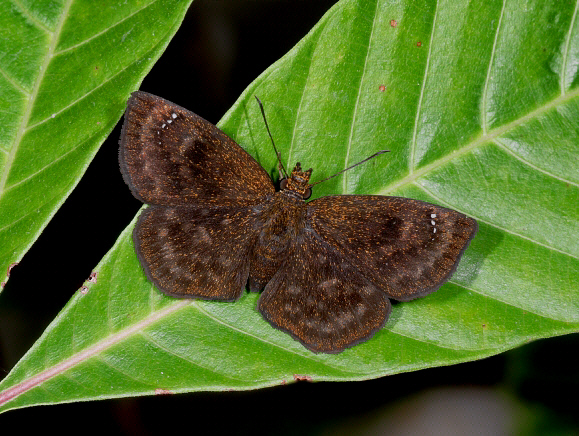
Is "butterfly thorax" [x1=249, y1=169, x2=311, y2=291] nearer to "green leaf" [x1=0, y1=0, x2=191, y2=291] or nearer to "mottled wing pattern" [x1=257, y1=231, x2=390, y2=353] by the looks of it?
"mottled wing pattern" [x1=257, y1=231, x2=390, y2=353]

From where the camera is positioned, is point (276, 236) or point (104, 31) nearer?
point (104, 31)

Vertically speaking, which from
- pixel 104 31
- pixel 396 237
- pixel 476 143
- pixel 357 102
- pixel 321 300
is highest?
pixel 104 31

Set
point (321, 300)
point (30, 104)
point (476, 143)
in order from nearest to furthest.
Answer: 1. point (30, 104)
2. point (476, 143)
3. point (321, 300)

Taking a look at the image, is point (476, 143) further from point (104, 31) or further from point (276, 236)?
point (104, 31)

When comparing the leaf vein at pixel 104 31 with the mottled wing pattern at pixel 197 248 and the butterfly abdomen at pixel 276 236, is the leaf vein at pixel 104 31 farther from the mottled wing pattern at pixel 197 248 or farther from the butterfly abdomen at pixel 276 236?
the butterfly abdomen at pixel 276 236

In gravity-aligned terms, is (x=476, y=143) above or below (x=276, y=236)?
above

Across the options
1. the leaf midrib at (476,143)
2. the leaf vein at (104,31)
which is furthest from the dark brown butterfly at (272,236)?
the leaf vein at (104,31)

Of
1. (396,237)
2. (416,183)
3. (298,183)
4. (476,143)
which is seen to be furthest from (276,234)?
(476,143)

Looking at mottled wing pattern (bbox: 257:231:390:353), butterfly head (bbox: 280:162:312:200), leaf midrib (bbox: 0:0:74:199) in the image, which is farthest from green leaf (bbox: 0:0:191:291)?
mottled wing pattern (bbox: 257:231:390:353)
